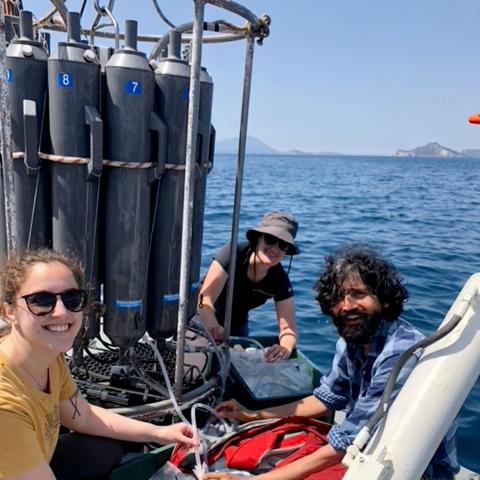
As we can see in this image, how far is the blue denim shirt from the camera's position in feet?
6.78

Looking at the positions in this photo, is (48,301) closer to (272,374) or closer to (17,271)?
(17,271)

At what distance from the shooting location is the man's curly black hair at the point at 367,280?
2.19 metres

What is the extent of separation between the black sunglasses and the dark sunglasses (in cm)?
172

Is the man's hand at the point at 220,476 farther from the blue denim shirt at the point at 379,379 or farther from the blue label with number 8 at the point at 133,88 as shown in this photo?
the blue label with number 8 at the point at 133,88

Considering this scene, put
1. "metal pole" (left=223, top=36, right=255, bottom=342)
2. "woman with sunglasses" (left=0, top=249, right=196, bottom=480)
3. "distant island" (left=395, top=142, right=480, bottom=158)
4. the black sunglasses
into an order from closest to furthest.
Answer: "woman with sunglasses" (left=0, top=249, right=196, bottom=480) < the black sunglasses < "metal pole" (left=223, top=36, right=255, bottom=342) < "distant island" (left=395, top=142, right=480, bottom=158)

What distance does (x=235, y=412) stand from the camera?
2910 millimetres

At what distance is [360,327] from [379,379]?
0.75 ft

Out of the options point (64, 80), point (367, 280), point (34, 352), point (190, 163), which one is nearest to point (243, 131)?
point (190, 163)

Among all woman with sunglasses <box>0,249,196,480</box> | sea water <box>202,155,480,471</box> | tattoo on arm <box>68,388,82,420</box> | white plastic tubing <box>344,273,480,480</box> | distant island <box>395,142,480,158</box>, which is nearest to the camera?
white plastic tubing <box>344,273,480,480</box>

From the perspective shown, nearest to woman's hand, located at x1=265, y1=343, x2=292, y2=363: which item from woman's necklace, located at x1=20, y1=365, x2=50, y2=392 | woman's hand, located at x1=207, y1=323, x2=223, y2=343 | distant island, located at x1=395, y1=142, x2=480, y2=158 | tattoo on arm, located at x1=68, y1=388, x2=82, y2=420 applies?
woman's hand, located at x1=207, y1=323, x2=223, y2=343

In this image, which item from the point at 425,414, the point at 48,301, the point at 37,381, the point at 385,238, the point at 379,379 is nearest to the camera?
the point at 425,414

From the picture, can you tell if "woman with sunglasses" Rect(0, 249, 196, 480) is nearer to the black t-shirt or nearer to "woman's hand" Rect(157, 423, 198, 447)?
"woman's hand" Rect(157, 423, 198, 447)

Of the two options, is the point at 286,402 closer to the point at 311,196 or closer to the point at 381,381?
the point at 381,381

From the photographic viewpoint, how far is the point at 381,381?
2062 millimetres
